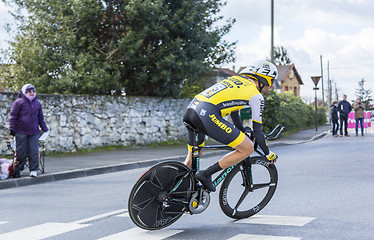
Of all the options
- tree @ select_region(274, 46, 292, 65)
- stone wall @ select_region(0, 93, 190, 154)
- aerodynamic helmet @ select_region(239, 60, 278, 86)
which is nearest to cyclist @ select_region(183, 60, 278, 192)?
aerodynamic helmet @ select_region(239, 60, 278, 86)

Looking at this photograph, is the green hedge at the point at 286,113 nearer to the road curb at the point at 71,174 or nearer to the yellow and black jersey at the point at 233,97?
the road curb at the point at 71,174

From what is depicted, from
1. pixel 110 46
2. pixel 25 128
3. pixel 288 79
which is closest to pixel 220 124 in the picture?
pixel 25 128

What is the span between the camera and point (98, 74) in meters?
17.1

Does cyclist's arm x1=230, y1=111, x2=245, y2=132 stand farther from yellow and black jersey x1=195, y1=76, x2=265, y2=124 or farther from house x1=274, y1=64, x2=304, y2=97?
house x1=274, y1=64, x2=304, y2=97

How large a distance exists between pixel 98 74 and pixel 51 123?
2557mm

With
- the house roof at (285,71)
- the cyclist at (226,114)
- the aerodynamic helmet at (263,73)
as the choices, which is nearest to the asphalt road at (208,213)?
the cyclist at (226,114)

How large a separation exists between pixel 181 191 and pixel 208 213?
3.97 ft

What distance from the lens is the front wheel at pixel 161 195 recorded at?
5125 millimetres

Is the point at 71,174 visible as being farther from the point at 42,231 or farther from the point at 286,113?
the point at 286,113

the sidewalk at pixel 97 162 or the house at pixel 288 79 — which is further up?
the house at pixel 288 79

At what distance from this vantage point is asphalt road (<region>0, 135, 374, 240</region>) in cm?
527

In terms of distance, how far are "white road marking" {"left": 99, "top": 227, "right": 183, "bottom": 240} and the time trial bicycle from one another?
0.23ft

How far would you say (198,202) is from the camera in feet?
17.5

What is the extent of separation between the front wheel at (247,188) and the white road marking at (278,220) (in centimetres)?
9
